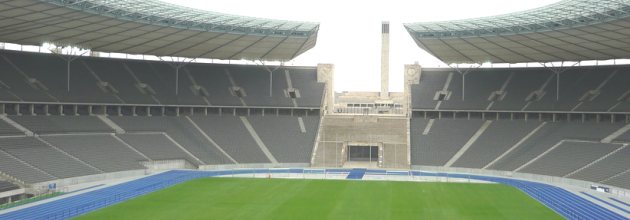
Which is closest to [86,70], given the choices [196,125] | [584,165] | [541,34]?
[196,125]

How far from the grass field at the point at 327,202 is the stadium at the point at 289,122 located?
167 mm

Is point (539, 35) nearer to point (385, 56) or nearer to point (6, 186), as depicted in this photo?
point (6, 186)

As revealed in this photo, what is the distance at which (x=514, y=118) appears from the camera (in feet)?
188

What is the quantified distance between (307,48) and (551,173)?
86.3 ft

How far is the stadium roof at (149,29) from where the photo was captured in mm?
36188

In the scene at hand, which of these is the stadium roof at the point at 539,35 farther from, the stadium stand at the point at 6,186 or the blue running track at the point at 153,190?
the stadium stand at the point at 6,186

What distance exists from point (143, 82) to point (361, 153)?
2341 centimetres

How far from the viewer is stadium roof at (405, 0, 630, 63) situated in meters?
36.7

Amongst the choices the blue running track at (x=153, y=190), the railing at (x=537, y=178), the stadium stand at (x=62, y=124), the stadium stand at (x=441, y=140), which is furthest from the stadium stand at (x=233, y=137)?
the railing at (x=537, y=178)

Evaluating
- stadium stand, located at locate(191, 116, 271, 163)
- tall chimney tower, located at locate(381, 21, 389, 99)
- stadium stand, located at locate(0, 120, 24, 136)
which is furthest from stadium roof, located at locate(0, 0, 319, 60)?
tall chimney tower, located at locate(381, 21, 389, 99)

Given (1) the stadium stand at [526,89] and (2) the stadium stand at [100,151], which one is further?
(1) the stadium stand at [526,89]

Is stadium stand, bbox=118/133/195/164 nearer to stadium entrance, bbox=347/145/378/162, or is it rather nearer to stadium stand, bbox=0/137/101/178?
stadium stand, bbox=0/137/101/178

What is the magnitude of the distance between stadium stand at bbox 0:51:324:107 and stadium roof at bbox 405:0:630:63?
55.4 ft

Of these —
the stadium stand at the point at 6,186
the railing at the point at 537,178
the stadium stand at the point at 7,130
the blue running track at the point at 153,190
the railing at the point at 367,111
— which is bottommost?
the railing at the point at 537,178
